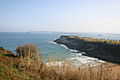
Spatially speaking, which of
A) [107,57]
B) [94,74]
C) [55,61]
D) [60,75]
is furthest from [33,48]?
[107,57]

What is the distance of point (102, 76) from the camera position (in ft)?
25.3

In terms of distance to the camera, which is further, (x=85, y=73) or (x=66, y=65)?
(x=66, y=65)

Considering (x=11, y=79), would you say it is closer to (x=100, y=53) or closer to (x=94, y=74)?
(x=94, y=74)

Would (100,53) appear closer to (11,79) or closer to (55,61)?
(55,61)

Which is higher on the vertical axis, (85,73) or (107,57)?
(85,73)

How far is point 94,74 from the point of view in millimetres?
7797

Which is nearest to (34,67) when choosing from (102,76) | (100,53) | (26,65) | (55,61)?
(26,65)

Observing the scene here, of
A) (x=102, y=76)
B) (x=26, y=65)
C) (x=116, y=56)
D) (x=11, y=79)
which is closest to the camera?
(x=11, y=79)

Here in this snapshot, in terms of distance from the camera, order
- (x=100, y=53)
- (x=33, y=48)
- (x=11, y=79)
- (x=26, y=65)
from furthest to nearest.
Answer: (x=100, y=53) < (x=33, y=48) < (x=26, y=65) < (x=11, y=79)

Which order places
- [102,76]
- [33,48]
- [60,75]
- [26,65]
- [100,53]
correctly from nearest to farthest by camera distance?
[102,76] < [60,75] < [26,65] < [33,48] < [100,53]

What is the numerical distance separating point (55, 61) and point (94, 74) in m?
2.50

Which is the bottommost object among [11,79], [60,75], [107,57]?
[107,57]

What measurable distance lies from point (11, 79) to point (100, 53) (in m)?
39.1

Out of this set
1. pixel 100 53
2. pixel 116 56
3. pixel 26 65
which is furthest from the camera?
pixel 100 53
